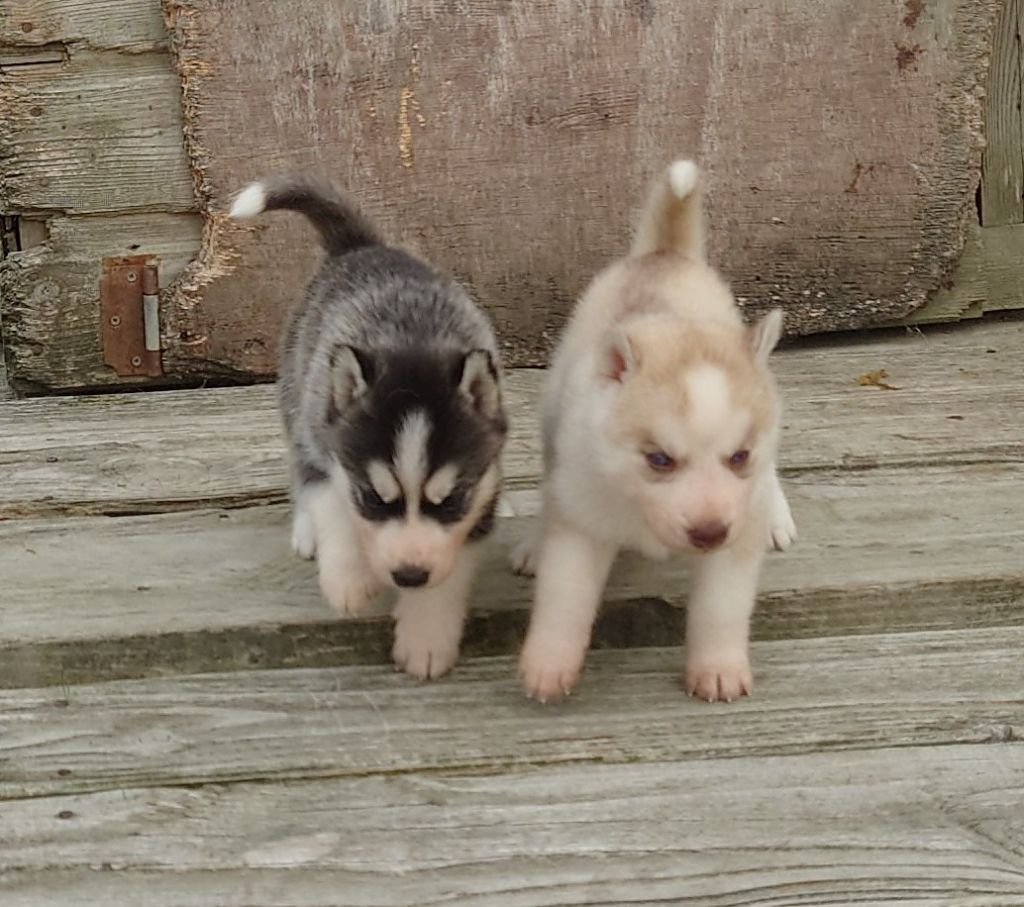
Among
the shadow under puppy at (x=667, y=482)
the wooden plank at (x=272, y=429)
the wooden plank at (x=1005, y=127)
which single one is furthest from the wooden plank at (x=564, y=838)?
the wooden plank at (x=1005, y=127)

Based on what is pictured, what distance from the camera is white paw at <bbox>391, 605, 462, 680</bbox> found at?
9.07 feet

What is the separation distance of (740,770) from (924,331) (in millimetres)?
3483

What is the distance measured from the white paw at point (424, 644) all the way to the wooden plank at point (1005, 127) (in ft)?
12.0

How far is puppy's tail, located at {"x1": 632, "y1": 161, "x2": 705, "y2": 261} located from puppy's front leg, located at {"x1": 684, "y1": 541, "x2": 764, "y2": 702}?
3.41 ft

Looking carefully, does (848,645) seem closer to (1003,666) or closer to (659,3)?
(1003,666)

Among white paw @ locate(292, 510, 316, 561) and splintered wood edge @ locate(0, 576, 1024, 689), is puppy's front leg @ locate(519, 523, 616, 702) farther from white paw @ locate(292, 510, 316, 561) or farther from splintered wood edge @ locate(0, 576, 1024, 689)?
white paw @ locate(292, 510, 316, 561)

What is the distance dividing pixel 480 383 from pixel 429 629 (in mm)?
556

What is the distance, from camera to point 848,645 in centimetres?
288

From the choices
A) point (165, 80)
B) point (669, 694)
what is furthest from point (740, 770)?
point (165, 80)

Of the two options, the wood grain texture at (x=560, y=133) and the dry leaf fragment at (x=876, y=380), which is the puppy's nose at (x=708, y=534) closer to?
the dry leaf fragment at (x=876, y=380)

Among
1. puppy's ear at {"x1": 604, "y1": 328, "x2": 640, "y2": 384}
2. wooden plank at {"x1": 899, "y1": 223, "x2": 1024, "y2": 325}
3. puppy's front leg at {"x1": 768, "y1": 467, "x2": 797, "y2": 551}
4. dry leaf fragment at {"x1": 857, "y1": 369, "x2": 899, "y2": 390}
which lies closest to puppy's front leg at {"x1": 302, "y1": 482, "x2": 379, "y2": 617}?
puppy's ear at {"x1": 604, "y1": 328, "x2": 640, "y2": 384}

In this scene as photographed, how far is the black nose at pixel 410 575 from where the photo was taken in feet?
8.38

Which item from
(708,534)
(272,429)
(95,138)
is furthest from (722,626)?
(95,138)

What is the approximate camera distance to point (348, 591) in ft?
9.27
